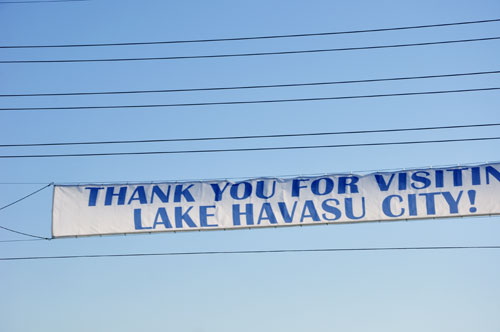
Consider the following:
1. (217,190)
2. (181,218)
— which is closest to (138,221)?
(181,218)

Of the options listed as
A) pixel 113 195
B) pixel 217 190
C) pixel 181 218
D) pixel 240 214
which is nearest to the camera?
pixel 240 214

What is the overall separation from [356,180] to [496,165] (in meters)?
2.73

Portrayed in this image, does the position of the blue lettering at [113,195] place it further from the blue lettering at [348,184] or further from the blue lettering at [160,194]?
the blue lettering at [348,184]

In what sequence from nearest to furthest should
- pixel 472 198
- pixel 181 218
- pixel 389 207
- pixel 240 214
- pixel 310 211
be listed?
pixel 472 198
pixel 389 207
pixel 310 211
pixel 240 214
pixel 181 218

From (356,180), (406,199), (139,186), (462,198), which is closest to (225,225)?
(139,186)

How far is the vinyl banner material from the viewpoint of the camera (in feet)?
40.2

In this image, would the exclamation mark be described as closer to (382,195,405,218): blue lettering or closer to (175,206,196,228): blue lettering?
(382,195,405,218): blue lettering

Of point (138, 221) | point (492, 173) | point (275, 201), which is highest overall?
point (492, 173)

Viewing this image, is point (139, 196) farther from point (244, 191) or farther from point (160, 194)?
point (244, 191)

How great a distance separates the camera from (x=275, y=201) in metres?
12.6

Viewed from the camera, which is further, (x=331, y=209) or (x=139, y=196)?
(x=139, y=196)

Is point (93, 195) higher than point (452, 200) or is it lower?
higher

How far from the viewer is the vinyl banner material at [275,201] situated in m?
12.3

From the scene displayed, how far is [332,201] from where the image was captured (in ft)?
40.9
